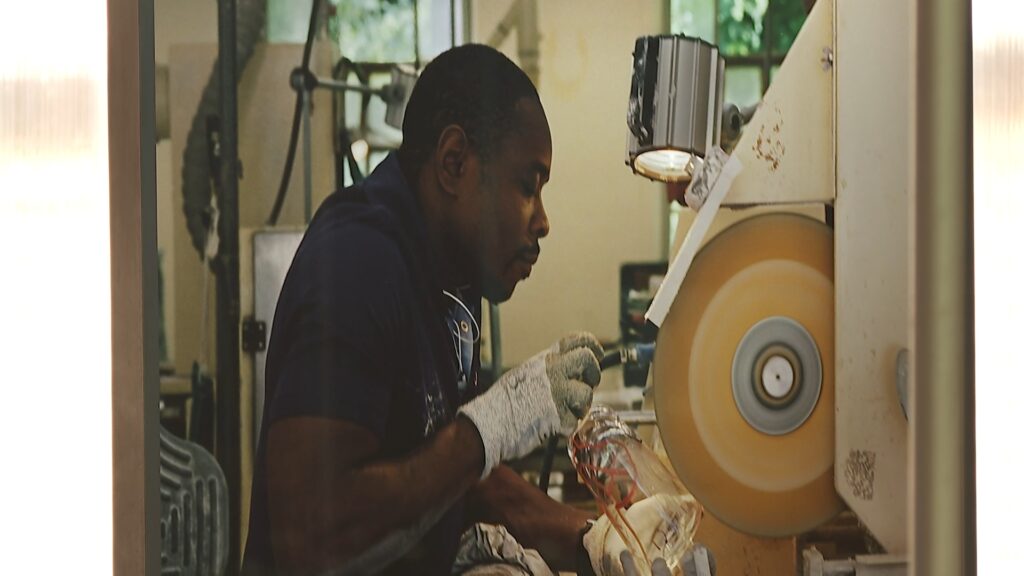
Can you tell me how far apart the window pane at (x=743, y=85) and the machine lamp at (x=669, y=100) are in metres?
0.01

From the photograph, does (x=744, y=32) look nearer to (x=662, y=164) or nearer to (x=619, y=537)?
(x=662, y=164)

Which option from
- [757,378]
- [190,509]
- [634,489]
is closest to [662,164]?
[757,378]

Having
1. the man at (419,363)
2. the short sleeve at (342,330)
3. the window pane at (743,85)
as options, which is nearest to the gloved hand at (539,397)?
the man at (419,363)

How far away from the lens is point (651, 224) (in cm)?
121

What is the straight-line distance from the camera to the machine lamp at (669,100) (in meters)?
1.20

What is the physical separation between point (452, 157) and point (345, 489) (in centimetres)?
40

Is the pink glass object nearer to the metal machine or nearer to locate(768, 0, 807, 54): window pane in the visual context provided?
the metal machine

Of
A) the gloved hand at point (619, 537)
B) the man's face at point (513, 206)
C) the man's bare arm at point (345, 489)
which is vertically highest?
the man's face at point (513, 206)

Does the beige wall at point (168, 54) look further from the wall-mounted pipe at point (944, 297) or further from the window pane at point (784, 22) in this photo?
the wall-mounted pipe at point (944, 297)

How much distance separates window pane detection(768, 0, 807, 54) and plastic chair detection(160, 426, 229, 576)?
2.70 feet

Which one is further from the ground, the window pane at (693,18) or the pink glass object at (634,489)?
the window pane at (693,18)

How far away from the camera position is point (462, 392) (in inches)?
47.7

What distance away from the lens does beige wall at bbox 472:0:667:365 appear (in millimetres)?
1201

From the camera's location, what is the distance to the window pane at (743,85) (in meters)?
1.22
